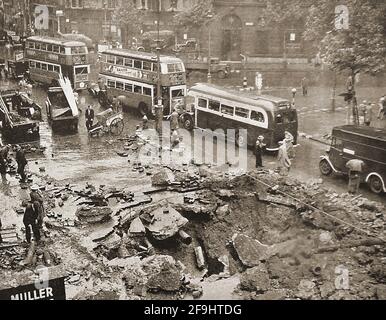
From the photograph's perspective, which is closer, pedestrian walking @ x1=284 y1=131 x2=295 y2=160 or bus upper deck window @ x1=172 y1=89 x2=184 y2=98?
pedestrian walking @ x1=284 y1=131 x2=295 y2=160

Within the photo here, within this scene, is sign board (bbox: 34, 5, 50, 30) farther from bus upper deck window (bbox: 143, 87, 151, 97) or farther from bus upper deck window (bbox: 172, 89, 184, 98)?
bus upper deck window (bbox: 172, 89, 184, 98)

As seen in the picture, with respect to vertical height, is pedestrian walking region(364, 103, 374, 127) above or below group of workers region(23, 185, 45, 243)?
above

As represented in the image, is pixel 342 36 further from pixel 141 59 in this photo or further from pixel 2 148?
pixel 2 148

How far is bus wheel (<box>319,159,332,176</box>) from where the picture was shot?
65.0 feet

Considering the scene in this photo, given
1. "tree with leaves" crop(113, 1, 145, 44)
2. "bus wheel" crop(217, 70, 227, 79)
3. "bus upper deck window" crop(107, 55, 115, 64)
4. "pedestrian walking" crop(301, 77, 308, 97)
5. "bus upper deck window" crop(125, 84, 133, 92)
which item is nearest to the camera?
"bus upper deck window" crop(125, 84, 133, 92)

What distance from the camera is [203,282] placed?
13328 millimetres

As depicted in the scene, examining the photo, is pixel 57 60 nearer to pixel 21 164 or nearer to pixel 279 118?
pixel 21 164

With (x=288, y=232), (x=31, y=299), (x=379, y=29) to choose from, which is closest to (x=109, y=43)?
(x=379, y=29)

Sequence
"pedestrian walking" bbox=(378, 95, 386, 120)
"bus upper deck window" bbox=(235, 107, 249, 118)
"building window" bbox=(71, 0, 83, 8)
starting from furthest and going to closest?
"building window" bbox=(71, 0, 83, 8) → "pedestrian walking" bbox=(378, 95, 386, 120) → "bus upper deck window" bbox=(235, 107, 249, 118)

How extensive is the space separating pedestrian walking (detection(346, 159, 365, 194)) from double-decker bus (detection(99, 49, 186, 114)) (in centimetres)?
1427

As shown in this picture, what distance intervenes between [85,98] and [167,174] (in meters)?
18.0

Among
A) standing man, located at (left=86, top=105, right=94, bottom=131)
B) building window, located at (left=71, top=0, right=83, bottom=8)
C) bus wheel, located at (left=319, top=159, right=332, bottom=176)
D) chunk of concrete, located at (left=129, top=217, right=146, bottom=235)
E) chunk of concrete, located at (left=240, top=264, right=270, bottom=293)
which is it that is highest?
building window, located at (left=71, top=0, right=83, bottom=8)

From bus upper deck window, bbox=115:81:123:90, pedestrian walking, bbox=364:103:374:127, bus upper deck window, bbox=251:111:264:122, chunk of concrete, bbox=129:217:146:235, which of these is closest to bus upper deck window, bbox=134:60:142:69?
bus upper deck window, bbox=115:81:123:90
